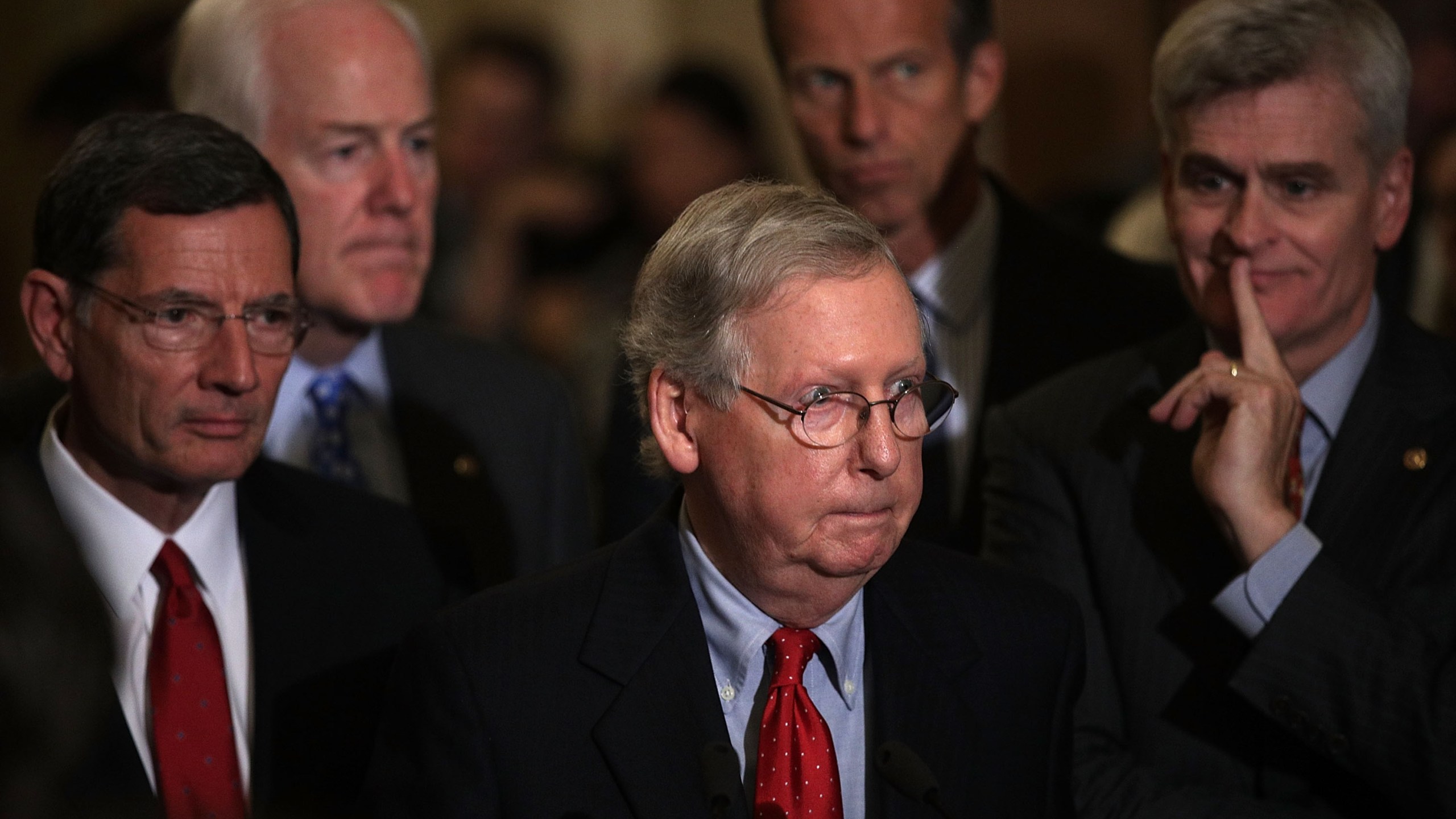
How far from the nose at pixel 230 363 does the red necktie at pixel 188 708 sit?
0.29m

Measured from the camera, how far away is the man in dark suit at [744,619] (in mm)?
2445

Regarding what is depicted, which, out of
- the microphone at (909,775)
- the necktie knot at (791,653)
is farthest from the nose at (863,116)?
the microphone at (909,775)

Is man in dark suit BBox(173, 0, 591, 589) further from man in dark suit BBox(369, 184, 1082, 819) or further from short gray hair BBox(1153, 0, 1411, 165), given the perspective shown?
short gray hair BBox(1153, 0, 1411, 165)

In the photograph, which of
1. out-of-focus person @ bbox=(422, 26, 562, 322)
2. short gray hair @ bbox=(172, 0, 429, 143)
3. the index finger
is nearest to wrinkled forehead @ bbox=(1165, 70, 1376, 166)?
→ the index finger

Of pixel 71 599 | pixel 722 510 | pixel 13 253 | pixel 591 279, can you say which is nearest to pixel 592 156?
pixel 591 279

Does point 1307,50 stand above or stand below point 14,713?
below

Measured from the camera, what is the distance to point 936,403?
2.66 metres

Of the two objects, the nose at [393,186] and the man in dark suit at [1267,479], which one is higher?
the nose at [393,186]

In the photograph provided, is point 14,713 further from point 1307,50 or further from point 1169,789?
point 1307,50

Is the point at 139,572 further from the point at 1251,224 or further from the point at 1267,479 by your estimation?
the point at 1251,224

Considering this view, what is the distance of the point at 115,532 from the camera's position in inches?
111

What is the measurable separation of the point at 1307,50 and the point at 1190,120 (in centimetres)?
23

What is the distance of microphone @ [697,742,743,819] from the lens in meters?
2.23

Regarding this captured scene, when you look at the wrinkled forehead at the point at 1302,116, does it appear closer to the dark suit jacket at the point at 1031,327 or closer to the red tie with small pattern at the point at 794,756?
the dark suit jacket at the point at 1031,327
